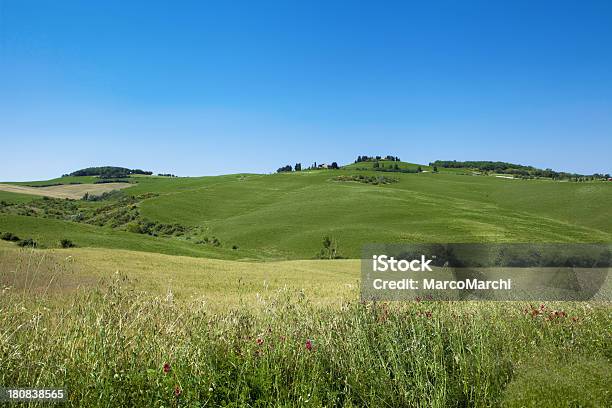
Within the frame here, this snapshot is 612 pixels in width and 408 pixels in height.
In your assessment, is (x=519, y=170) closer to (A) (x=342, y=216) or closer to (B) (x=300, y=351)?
(A) (x=342, y=216)

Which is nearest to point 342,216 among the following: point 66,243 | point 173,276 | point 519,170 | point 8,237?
point 66,243

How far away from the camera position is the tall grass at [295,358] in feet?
18.0

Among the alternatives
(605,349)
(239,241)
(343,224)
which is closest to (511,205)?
(343,224)

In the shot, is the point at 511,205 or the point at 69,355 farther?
the point at 511,205

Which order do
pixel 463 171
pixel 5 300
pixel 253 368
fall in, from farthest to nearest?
pixel 463 171 → pixel 5 300 → pixel 253 368

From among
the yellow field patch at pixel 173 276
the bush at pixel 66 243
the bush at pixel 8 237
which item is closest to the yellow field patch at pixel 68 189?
the bush at pixel 66 243

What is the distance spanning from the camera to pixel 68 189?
163 meters

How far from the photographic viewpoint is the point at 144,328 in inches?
295

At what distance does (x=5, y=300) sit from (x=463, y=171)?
183 m

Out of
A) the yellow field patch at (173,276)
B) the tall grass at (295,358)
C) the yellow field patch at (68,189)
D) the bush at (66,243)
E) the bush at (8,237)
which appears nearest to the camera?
the tall grass at (295,358)

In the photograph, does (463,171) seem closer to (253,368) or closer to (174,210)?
(174,210)

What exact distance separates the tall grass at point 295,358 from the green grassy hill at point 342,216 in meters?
37.8

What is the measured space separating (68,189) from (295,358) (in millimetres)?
176712

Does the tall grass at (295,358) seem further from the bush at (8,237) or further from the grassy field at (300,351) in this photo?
the bush at (8,237)
